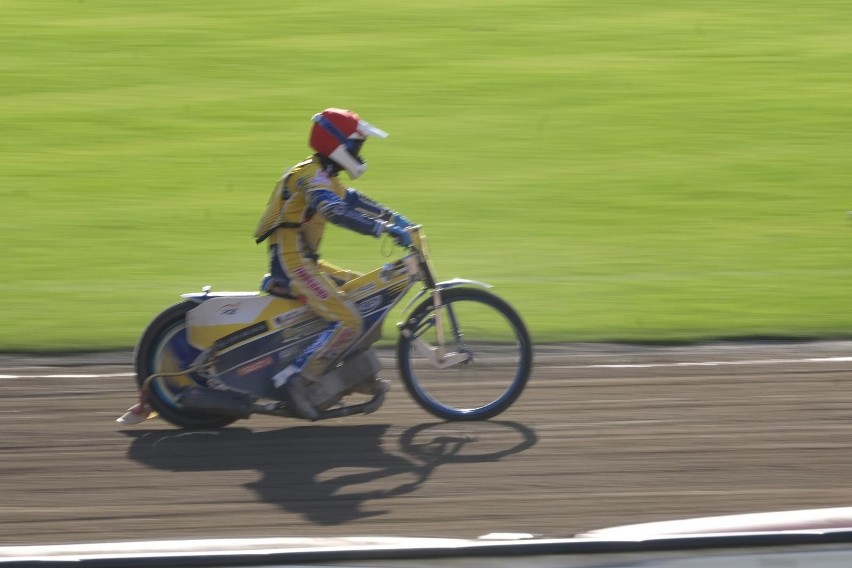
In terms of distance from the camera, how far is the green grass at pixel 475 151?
11.9 metres

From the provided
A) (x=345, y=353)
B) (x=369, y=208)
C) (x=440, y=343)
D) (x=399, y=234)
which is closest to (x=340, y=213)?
(x=369, y=208)

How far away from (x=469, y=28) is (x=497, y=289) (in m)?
12.3

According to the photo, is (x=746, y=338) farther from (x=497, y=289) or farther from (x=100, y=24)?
(x=100, y=24)

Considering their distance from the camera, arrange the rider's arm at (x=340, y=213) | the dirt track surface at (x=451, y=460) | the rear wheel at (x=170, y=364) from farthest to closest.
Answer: the rear wheel at (x=170, y=364) → the rider's arm at (x=340, y=213) → the dirt track surface at (x=451, y=460)

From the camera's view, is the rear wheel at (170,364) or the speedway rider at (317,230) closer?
the speedway rider at (317,230)

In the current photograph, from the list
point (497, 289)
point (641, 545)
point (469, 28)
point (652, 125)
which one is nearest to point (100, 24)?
point (469, 28)

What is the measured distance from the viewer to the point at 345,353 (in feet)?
26.7

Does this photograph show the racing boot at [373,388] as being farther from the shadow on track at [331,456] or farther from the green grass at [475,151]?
the green grass at [475,151]

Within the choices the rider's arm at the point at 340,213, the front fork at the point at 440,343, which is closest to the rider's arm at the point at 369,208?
the rider's arm at the point at 340,213

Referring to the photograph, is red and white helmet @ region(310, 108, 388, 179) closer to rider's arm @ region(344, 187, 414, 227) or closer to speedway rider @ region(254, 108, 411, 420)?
speedway rider @ region(254, 108, 411, 420)

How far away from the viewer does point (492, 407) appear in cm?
827

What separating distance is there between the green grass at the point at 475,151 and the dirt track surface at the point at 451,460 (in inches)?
59.2

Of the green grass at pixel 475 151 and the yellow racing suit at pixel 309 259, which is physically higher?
the green grass at pixel 475 151

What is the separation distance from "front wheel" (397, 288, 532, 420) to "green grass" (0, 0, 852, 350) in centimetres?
214
